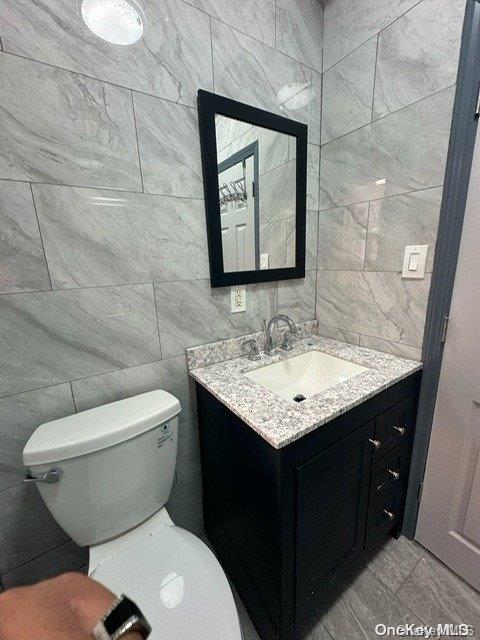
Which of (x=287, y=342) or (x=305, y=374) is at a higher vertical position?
(x=287, y=342)

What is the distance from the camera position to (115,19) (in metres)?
0.82

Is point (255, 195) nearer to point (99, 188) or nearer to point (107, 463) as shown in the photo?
point (99, 188)

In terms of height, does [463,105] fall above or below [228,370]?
above

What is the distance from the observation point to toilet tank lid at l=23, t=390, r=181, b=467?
2.38ft

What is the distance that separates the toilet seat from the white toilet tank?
3.9 inches

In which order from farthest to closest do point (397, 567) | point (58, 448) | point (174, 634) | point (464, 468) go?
point (397, 567) → point (464, 468) → point (58, 448) → point (174, 634)

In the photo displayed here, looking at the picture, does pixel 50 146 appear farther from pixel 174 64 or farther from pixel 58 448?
pixel 58 448

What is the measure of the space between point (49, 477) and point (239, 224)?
1098 millimetres

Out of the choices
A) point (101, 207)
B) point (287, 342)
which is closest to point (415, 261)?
point (287, 342)

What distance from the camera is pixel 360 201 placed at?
1.23 metres

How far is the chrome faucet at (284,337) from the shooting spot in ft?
4.14

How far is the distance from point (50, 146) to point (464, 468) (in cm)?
188

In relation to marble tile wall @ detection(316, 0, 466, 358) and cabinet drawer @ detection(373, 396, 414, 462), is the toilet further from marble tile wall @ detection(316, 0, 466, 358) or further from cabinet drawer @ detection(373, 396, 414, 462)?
marble tile wall @ detection(316, 0, 466, 358)

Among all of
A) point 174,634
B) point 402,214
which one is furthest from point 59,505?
point 402,214
